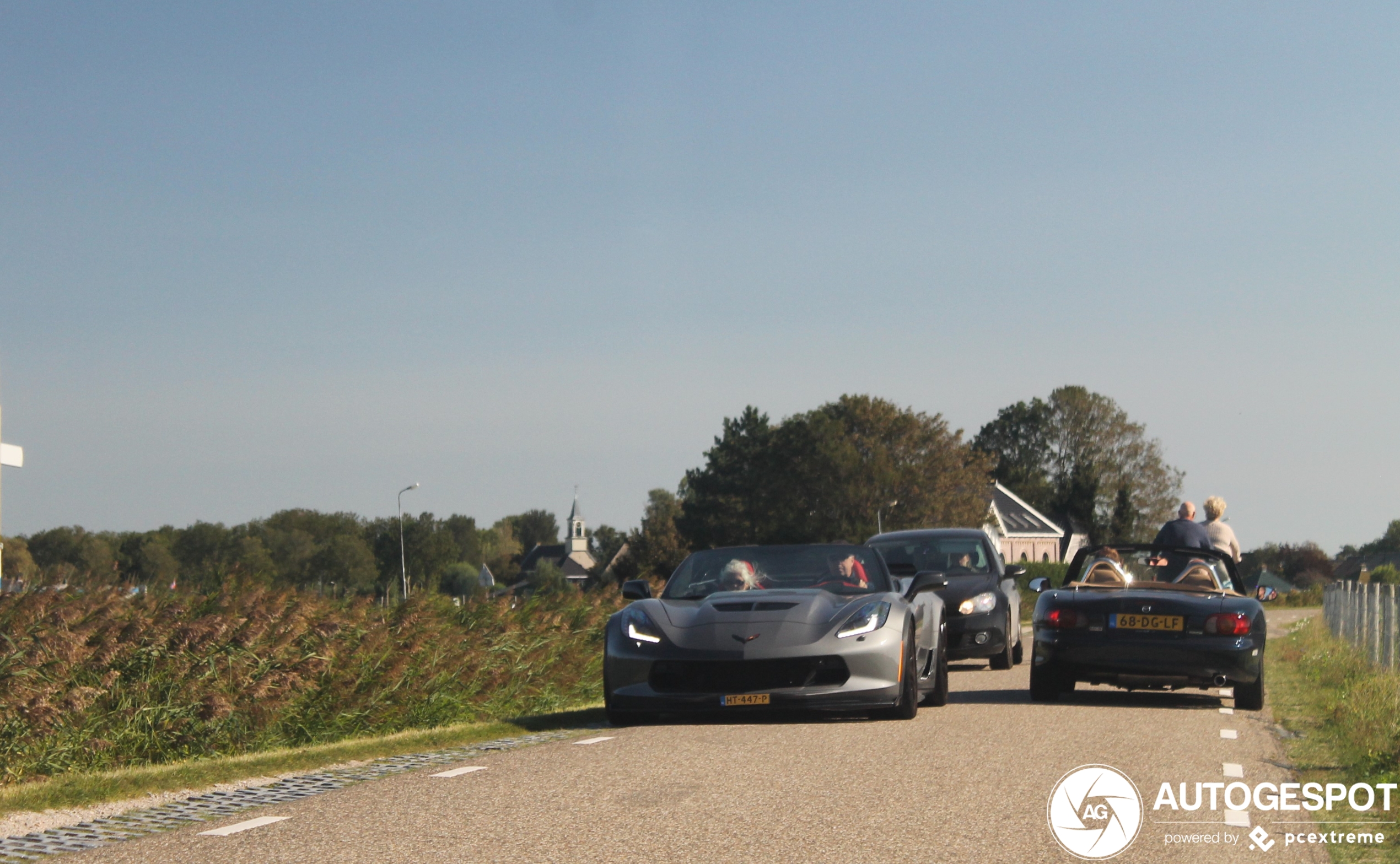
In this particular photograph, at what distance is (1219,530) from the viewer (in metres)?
15.3

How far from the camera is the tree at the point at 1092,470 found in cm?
10175

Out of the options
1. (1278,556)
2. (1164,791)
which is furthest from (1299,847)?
(1278,556)

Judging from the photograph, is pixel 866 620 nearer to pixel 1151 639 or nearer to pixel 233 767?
pixel 1151 639

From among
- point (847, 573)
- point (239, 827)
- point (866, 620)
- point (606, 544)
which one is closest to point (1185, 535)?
point (847, 573)

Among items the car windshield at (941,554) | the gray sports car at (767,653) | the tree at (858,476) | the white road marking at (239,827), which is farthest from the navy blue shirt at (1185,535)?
the tree at (858,476)

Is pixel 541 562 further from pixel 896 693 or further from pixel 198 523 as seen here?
pixel 896 693

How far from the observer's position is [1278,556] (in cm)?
14950

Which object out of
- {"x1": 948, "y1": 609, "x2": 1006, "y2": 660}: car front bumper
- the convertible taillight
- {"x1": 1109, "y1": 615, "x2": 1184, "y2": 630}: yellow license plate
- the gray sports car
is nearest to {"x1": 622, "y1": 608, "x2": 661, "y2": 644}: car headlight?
the gray sports car

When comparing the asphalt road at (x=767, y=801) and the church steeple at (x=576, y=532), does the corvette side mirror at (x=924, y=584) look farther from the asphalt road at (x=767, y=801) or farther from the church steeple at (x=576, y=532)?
the church steeple at (x=576, y=532)

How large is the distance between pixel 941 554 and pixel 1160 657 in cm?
619

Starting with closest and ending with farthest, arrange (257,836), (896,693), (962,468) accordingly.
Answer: (257,836) < (896,693) < (962,468)

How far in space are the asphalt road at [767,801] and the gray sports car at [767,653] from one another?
22cm

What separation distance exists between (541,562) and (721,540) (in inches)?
589

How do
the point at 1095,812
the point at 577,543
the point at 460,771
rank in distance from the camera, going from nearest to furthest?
the point at 1095,812, the point at 460,771, the point at 577,543
